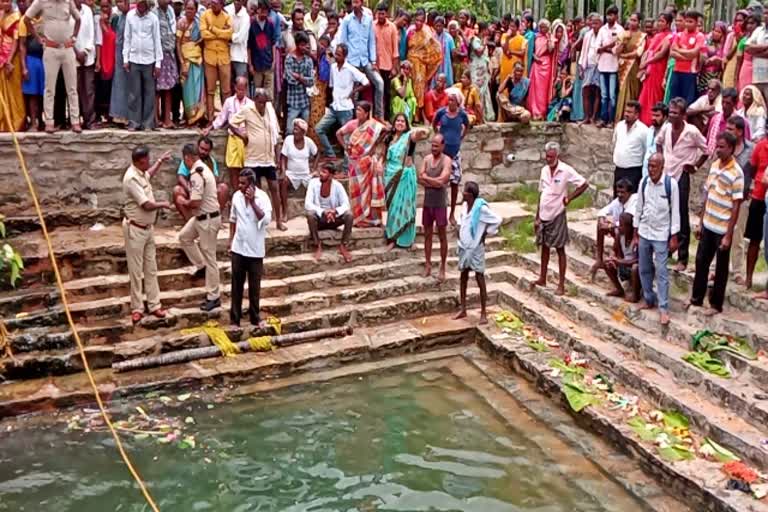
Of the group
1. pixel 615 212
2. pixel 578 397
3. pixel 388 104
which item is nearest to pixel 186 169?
pixel 388 104

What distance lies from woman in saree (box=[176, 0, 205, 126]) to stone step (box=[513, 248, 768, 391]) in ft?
19.4

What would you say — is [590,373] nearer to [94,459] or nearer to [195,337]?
[195,337]

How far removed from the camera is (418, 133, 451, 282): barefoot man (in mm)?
10219

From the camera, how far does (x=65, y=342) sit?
8562 millimetres

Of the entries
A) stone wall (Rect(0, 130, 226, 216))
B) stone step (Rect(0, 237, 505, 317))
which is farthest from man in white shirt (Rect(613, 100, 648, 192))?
stone wall (Rect(0, 130, 226, 216))

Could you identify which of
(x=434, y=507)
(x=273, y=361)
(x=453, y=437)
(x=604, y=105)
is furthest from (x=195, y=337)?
(x=604, y=105)

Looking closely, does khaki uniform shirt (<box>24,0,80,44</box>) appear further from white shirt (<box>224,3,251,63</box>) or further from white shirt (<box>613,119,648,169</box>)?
white shirt (<box>613,119,648,169</box>)

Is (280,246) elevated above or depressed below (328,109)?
below

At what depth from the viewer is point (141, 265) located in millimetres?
8930

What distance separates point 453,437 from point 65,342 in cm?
425

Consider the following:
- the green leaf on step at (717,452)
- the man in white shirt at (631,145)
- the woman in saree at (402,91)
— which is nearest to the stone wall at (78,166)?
the woman in saree at (402,91)

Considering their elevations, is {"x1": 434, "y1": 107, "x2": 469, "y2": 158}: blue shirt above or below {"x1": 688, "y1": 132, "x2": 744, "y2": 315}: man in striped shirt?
above

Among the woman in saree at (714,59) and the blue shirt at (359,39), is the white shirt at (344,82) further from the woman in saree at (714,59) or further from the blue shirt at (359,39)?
the woman in saree at (714,59)

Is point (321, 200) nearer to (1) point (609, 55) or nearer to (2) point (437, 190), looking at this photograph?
(2) point (437, 190)
